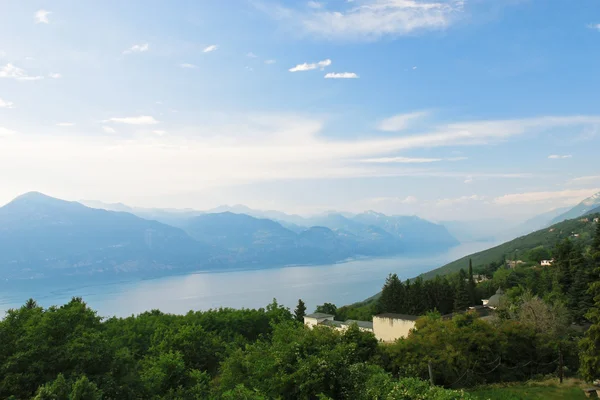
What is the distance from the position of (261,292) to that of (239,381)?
81361 millimetres

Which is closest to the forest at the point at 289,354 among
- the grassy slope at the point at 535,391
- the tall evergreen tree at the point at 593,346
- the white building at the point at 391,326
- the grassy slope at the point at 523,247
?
the tall evergreen tree at the point at 593,346

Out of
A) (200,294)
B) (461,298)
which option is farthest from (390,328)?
(200,294)

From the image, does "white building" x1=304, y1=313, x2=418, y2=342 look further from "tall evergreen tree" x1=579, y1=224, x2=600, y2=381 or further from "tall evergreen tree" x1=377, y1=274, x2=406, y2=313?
"tall evergreen tree" x1=579, y1=224, x2=600, y2=381

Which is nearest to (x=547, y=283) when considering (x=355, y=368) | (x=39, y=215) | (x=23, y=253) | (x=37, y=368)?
(x=355, y=368)

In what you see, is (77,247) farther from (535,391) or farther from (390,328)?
(535,391)

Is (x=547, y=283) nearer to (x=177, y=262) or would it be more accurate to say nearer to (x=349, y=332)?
(x=349, y=332)

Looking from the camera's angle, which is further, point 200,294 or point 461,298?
point 200,294

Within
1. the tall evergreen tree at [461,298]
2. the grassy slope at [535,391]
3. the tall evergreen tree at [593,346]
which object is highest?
the tall evergreen tree at [593,346]

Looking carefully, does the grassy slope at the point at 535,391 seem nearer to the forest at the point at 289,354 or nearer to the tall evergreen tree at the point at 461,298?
the forest at the point at 289,354

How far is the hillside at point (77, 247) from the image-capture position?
14050 cm

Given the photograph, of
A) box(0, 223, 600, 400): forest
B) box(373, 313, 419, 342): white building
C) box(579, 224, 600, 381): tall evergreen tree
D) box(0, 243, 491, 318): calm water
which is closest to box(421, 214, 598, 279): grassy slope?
box(0, 243, 491, 318): calm water

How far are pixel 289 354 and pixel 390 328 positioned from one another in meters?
17.2

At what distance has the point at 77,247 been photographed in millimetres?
162000

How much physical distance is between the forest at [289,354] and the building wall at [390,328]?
451 cm
